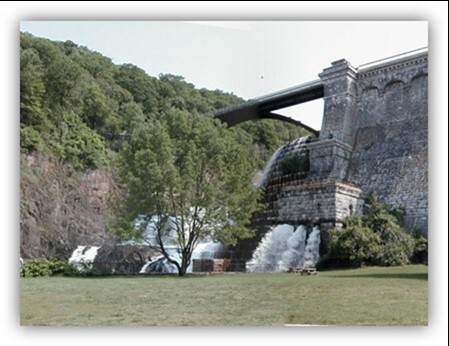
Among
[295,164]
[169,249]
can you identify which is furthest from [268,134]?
[169,249]

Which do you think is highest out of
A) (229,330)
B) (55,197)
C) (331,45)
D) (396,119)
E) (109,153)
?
(331,45)

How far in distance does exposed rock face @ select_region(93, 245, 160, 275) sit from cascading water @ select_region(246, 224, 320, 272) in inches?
46.1

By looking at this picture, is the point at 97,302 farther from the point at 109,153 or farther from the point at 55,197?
the point at 109,153

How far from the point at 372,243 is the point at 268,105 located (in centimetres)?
183

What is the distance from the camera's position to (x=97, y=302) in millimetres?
4816

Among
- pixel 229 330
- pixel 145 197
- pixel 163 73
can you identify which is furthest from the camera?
pixel 145 197

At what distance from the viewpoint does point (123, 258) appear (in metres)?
5.55

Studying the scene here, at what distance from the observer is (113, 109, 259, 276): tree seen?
559 cm

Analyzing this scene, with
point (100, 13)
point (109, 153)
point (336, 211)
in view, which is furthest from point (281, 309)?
point (100, 13)

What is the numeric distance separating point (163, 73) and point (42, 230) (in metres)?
2.04

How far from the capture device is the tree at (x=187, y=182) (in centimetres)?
559

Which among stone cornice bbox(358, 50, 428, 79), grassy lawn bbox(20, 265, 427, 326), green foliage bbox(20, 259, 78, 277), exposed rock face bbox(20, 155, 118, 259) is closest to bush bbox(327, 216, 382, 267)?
grassy lawn bbox(20, 265, 427, 326)

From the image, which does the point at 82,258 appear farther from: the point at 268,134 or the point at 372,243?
the point at 372,243

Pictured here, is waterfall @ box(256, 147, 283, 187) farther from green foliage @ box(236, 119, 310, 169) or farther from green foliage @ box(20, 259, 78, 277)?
green foliage @ box(20, 259, 78, 277)
